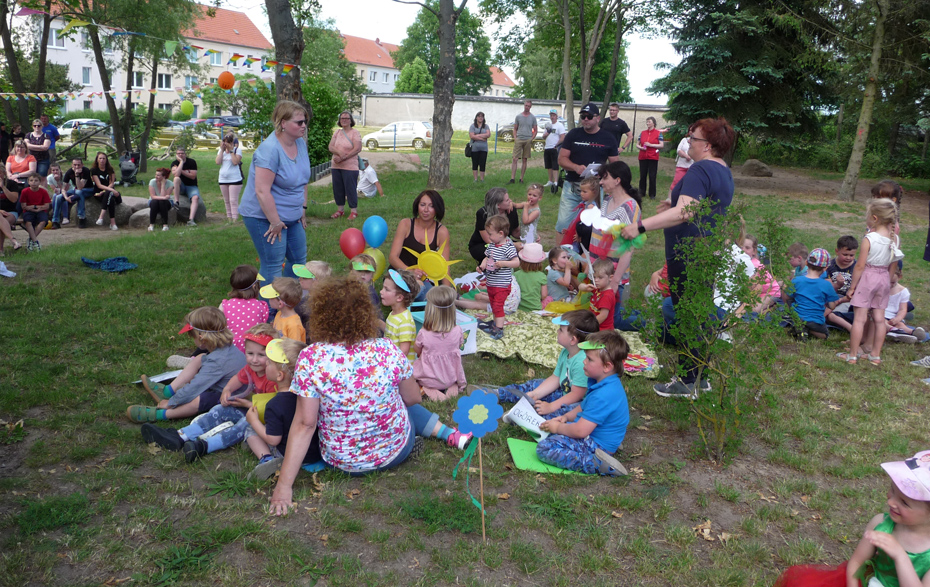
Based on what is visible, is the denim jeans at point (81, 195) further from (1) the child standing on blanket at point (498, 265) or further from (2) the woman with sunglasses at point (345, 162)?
(1) the child standing on blanket at point (498, 265)

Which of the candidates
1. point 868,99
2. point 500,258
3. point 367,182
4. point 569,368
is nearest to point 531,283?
point 500,258

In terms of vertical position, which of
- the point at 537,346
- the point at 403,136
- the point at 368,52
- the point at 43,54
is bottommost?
the point at 537,346

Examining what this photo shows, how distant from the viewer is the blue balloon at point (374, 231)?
7.13 m

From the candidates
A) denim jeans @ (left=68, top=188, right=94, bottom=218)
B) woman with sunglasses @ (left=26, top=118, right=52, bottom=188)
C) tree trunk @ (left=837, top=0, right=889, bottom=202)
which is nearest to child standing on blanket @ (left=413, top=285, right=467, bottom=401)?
denim jeans @ (left=68, top=188, right=94, bottom=218)

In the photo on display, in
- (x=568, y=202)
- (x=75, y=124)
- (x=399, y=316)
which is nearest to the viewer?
(x=399, y=316)

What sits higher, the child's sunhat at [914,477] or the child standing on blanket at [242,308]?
the child's sunhat at [914,477]

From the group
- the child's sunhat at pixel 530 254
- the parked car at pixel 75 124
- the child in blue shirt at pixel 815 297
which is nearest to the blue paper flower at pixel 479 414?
the child's sunhat at pixel 530 254

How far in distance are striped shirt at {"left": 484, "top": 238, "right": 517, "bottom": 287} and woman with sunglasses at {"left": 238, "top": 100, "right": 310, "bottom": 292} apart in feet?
6.24

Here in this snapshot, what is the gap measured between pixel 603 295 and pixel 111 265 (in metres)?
5.96

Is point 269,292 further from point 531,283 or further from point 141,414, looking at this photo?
point 531,283

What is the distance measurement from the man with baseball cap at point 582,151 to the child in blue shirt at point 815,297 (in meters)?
2.64

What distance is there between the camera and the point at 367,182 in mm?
13141

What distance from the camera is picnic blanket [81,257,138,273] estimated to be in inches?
313

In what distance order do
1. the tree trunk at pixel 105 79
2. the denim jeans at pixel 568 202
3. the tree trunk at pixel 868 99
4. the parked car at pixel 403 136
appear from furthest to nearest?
the parked car at pixel 403 136 → the tree trunk at pixel 105 79 → the tree trunk at pixel 868 99 → the denim jeans at pixel 568 202
